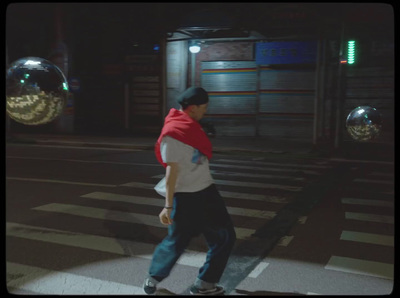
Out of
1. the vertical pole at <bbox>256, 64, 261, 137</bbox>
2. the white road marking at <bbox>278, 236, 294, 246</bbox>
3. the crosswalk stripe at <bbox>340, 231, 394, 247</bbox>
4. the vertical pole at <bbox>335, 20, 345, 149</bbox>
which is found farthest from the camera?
the vertical pole at <bbox>256, 64, 261, 137</bbox>

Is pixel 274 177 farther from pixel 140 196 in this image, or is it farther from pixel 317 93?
pixel 317 93

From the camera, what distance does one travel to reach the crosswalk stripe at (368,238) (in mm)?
5262

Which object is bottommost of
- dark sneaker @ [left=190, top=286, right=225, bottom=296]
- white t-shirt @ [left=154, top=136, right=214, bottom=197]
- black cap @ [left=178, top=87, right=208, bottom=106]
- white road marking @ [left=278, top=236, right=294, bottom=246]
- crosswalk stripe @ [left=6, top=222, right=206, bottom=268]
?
white road marking @ [left=278, top=236, right=294, bottom=246]

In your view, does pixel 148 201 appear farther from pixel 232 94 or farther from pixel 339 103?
pixel 232 94

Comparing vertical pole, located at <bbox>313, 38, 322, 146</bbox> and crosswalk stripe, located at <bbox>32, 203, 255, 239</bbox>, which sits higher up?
vertical pole, located at <bbox>313, 38, 322, 146</bbox>

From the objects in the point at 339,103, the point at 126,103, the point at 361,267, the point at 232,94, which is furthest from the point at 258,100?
the point at 361,267

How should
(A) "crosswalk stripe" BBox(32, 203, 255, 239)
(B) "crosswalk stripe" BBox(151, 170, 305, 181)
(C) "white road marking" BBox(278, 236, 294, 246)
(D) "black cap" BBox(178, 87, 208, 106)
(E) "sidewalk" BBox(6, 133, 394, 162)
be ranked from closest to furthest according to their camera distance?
1. (D) "black cap" BBox(178, 87, 208, 106)
2. (C) "white road marking" BBox(278, 236, 294, 246)
3. (A) "crosswalk stripe" BBox(32, 203, 255, 239)
4. (B) "crosswalk stripe" BBox(151, 170, 305, 181)
5. (E) "sidewalk" BBox(6, 133, 394, 162)

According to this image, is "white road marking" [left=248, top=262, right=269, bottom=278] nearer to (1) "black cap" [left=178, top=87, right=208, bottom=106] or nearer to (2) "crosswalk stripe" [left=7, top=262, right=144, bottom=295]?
(2) "crosswalk stripe" [left=7, top=262, right=144, bottom=295]

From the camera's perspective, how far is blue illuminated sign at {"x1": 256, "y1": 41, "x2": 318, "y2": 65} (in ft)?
60.1

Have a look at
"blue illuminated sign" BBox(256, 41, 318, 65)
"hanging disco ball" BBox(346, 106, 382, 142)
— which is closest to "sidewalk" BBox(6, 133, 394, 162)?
"blue illuminated sign" BBox(256, 41, 318, 65)

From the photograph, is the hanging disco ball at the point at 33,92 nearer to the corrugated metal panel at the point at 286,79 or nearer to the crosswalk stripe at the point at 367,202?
the crosswalk stripe at the point at 367,202

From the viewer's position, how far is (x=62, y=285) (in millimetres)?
3879

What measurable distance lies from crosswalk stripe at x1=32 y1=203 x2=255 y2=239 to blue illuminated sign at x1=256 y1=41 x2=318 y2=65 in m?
14.0

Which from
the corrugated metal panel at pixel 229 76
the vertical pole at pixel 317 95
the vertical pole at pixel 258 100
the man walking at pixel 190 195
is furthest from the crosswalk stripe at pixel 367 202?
the corrugated metal panel at pixel 229 76
